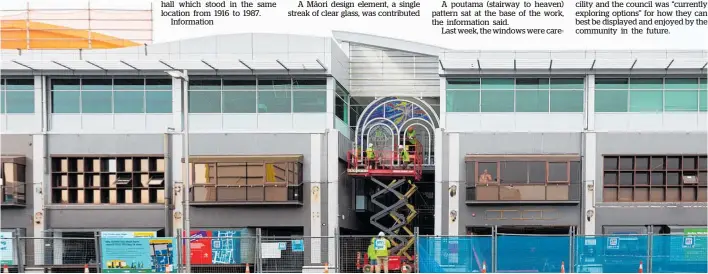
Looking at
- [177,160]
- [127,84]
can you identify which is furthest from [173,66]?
[177,160]

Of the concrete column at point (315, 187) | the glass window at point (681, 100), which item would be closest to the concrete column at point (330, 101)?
the concrete column at point (315, 187)

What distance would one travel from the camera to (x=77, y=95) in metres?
32.8

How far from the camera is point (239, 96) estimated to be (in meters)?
32.7

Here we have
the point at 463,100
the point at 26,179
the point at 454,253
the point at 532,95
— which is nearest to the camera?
the point at 454,253

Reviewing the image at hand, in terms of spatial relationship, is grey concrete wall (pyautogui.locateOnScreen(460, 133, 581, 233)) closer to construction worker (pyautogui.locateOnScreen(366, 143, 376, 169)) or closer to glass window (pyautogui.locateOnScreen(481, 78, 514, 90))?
glass window (pyautogui.locateOnScreen(481, 78, 514, 90))

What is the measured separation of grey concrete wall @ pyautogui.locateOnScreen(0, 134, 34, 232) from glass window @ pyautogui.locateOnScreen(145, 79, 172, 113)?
4.79 m

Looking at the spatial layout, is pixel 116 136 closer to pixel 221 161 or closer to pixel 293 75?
pixel 221 161

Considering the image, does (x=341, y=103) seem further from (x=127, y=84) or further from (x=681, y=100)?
(x=681, y=100)

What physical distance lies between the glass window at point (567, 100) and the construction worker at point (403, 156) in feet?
20.0

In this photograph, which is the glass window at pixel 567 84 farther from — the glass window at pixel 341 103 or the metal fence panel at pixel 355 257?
the metal fence panel at pixel 355 257

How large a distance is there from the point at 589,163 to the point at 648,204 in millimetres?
2732

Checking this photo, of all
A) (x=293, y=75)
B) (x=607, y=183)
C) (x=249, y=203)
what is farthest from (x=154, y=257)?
(x=607, y=183)

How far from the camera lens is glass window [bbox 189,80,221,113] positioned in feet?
107

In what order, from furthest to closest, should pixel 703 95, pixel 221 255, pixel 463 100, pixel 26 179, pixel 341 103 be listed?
pixel 341 103
pixel 463 100
pixel 703 95
pixel 26 179
pixel 221 255
